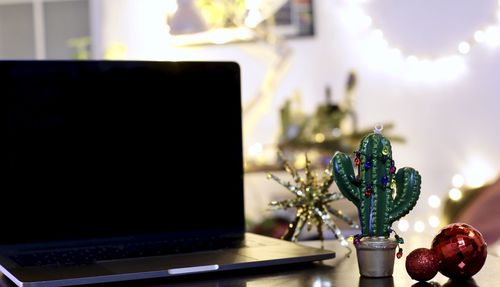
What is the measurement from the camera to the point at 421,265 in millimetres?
832

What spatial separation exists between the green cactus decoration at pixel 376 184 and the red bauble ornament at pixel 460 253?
0.05 metres

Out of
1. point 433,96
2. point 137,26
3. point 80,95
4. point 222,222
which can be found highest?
point 137,26

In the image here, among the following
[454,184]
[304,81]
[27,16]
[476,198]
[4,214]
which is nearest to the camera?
[4,214]

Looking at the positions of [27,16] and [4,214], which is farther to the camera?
[27,16]

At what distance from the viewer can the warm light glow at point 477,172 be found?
112 inches

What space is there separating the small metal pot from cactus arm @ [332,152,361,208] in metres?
0.04

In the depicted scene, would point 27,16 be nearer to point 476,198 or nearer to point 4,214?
point 476,198

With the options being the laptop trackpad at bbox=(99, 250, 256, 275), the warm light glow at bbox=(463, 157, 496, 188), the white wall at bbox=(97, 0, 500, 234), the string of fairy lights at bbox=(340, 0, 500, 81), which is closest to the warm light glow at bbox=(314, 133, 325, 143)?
the white wall at bbox=(97, 0, 500, 234)

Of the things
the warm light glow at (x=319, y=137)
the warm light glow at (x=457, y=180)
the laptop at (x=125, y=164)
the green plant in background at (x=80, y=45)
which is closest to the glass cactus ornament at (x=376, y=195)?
the laptop at (x=125, y=164)

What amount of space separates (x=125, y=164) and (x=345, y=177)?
0.35 meters

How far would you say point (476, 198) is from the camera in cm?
207

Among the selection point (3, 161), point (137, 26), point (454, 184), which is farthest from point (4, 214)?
point (137, 26)

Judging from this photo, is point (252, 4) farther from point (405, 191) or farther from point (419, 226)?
point (405, 191)

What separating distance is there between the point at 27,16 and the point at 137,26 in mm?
769
